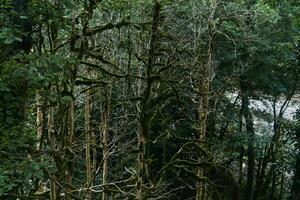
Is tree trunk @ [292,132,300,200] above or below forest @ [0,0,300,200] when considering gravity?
below

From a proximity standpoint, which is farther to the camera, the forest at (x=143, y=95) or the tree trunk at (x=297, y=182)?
the tree trunk at (x=297, y=182)

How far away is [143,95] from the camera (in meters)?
8.03

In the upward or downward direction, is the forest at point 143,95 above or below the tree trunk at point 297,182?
above

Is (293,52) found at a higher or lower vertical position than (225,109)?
higher

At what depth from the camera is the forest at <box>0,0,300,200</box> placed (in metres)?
4.02

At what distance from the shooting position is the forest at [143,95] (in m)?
4.02

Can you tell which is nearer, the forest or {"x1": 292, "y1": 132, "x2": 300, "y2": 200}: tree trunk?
the forest

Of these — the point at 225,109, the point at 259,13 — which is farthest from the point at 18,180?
the point at 225,109

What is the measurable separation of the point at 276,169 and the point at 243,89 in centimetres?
426

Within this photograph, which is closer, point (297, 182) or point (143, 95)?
point (143, 95)

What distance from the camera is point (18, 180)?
144 inches

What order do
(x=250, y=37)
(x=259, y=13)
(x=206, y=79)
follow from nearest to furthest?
(x=206, y=79) < (x=259, y=13) < (x=250, y=37)

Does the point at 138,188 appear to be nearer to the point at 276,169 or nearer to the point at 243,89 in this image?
the point at 243,89

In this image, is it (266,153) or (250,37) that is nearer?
(250,37)
